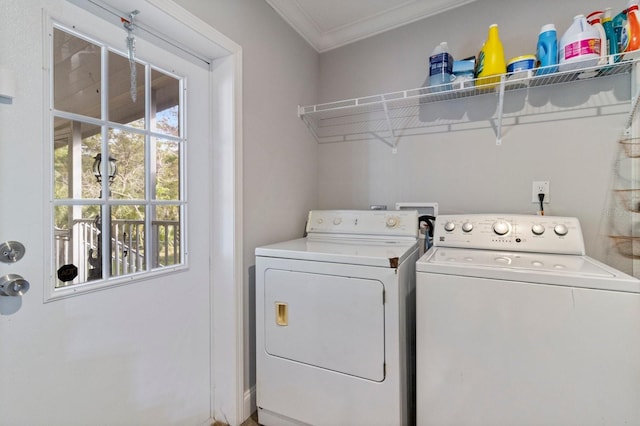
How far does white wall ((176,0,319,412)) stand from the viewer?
5.15 ft

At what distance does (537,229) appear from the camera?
55.5 inches

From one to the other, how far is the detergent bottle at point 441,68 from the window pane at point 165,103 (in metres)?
1.39

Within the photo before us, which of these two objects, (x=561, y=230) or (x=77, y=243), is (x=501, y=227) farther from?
(x=77, y=243)

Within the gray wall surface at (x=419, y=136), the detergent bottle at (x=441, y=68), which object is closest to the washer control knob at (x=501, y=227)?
the gray wall surface at (x=419, y=136)

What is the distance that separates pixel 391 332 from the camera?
1216 mm

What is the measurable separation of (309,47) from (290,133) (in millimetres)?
764

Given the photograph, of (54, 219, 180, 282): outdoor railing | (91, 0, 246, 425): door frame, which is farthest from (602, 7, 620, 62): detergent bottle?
(54, 219, 180, 282): outdoor railing

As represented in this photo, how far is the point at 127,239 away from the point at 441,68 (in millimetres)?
1818

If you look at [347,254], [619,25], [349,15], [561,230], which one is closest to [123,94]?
[347,254]

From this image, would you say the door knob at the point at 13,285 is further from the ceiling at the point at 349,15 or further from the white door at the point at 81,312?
the ceiling at the point at 349,15

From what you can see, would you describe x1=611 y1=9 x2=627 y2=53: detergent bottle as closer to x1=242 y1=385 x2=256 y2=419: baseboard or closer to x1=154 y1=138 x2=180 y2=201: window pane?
x1=154 y1=138 x2=180 y2=201: window pane

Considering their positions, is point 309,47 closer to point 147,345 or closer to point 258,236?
point 258,236

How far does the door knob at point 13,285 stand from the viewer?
865 mm

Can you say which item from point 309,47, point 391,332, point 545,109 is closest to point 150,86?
point 309,47
